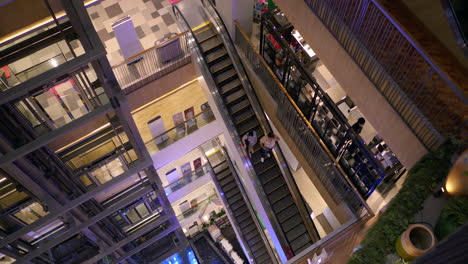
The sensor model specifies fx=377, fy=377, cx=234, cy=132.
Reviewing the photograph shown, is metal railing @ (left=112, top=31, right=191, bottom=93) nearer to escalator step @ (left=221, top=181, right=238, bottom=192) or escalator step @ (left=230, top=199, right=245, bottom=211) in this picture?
escalator step @ (left=221, top=181, right=238, bottom=192)

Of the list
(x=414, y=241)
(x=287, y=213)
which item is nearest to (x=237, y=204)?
(x=287, y=213)

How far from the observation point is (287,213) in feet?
43.3

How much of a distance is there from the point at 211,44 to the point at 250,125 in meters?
3.03

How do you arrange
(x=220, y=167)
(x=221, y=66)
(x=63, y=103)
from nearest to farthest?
(x=63, y=103)
(x=221, y=66)
(x=220, y=167)

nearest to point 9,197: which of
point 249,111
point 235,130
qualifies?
point 235,130

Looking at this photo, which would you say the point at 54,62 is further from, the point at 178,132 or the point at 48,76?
the point at 178,132

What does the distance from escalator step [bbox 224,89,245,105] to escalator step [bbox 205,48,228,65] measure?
1255 millimetres

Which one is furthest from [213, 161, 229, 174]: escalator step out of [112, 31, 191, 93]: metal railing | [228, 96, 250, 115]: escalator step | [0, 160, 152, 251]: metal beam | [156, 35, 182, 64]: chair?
[0, 160, 152, 251]: metal beam

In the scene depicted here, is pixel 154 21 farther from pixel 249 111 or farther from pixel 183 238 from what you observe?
pixel 183 238

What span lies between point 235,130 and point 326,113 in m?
3.18

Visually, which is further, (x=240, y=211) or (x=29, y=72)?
(x=240, y=211)

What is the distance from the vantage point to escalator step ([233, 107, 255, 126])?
12.7m

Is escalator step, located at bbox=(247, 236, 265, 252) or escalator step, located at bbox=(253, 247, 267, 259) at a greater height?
escalator step, located at bbox=(247, 236, 265, 252)

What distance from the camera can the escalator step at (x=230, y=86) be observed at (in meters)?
12.6
